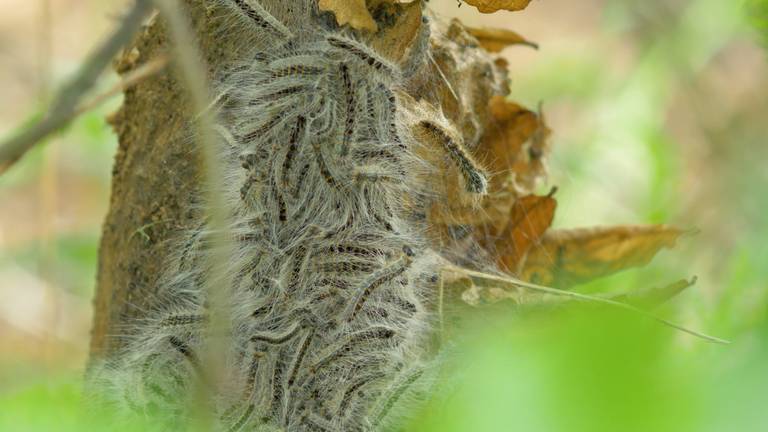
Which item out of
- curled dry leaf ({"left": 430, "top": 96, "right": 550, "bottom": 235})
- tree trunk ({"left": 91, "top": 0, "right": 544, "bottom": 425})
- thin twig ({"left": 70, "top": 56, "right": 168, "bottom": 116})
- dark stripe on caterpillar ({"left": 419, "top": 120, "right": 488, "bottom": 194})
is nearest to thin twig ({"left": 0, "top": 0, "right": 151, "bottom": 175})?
thin twig ({"left": 70, "top": 56, "right": 168, "bottom": 116})

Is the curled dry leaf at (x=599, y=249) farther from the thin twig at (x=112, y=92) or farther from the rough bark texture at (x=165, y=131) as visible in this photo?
the thin twig at (x=112, y=92)

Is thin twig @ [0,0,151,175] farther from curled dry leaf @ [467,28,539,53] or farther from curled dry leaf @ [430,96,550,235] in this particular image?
curled dry leaf @ [467,28,539,53]

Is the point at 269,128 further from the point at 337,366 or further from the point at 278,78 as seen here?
the point at 337,366

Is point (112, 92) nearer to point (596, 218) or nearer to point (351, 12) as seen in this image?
point (351, 12)

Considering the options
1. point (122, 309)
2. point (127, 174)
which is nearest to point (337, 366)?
point (122, 309)

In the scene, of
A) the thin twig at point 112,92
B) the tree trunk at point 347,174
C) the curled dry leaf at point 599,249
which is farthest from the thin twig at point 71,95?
the curled dry leaf at point 599,249

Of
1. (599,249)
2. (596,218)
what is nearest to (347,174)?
(599,249)
